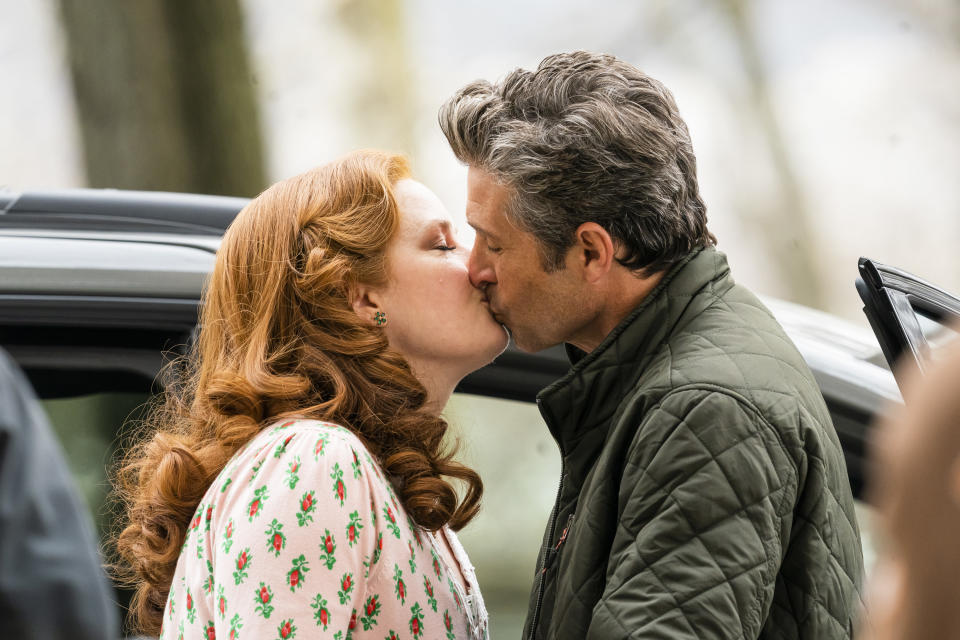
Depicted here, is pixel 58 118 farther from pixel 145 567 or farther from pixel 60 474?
pixel 60 474

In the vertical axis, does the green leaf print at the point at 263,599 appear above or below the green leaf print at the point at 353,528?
below

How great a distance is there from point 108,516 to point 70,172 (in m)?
4.81

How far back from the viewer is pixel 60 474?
1.26 meters

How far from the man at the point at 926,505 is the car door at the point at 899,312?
134 cm

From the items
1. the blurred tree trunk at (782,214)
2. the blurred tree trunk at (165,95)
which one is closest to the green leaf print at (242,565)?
the blurred tree trunk at (165,95)

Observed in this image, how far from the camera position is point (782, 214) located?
8.13 metres

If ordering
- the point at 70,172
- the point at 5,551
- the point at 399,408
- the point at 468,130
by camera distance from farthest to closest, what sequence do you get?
the point at 70,172
the point at 468,130
the point at 399,408
the point at 5,551

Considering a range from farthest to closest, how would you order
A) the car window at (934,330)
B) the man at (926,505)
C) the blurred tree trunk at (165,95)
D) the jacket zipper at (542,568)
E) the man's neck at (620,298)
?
the blurred tree trunk at (165,95) < the car window at (934,330) < the man's neck at (620,298) < the jacket zipper at (542,568) < the man at (926,505)

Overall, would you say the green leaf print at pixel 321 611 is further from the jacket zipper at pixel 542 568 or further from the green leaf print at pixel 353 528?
the jacket zipper at pixel 542 568

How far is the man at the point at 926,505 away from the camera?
78 cm

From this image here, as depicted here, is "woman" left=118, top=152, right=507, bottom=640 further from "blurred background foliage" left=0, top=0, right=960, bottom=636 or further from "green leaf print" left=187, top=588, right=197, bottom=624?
"blurred background foliage" left=0, top=0, right=960, bottom=636

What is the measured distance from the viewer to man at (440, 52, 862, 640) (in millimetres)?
Result: 1739

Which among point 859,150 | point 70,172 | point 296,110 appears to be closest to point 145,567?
point 70,172

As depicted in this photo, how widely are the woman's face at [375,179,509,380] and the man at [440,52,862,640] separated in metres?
0.06
